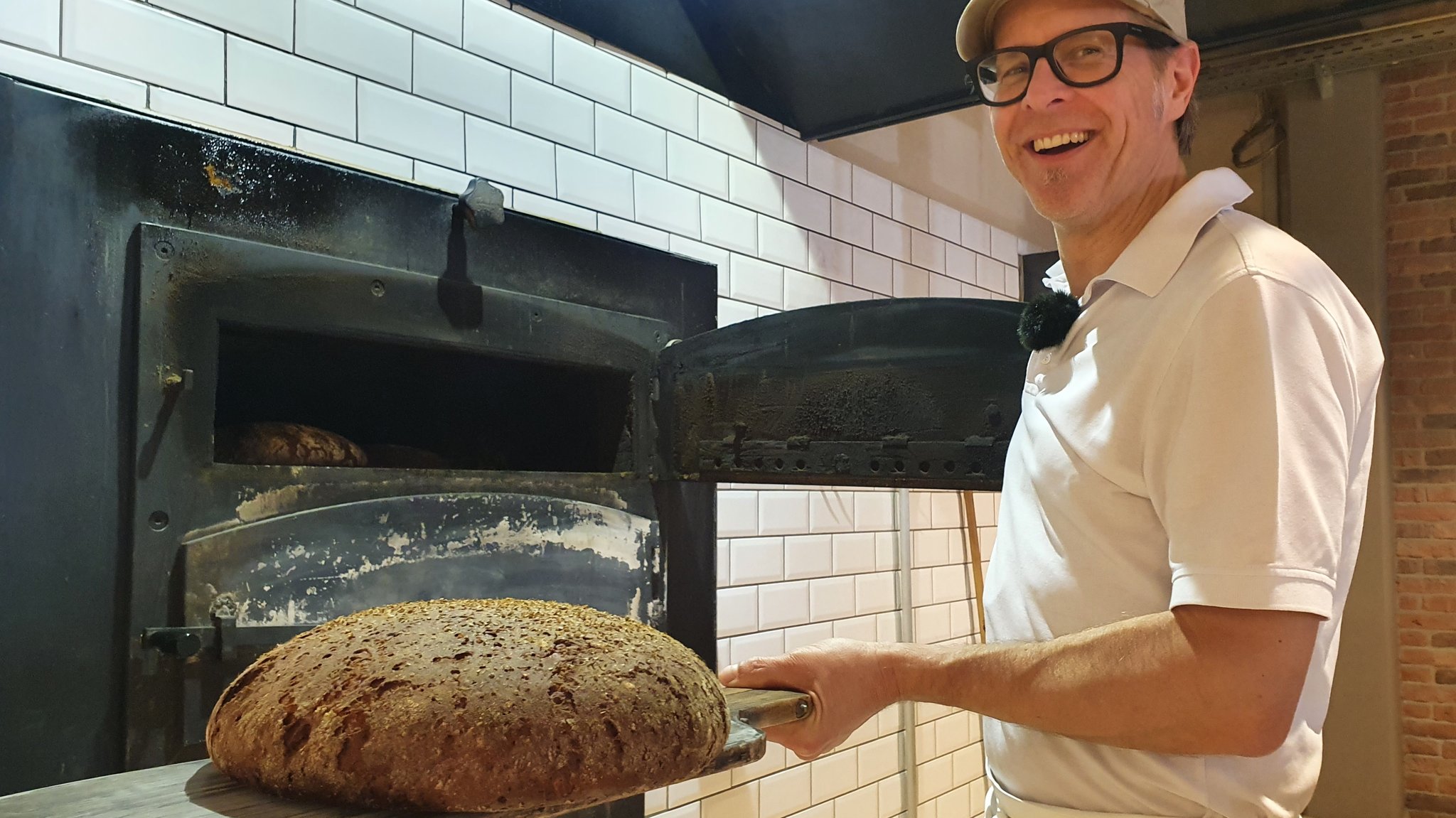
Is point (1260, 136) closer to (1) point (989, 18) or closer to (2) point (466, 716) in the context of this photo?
(1) point (989, 18)

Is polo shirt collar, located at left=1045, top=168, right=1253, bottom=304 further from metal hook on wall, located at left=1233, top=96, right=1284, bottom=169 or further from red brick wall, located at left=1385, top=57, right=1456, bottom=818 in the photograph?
red brick wall, located at left=1385, top=57, right=1456, bottom=818

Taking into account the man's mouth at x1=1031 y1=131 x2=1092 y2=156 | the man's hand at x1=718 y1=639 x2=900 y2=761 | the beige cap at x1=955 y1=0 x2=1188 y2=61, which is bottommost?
the man's hand at x1=718 y1=639 x2=900 y2=761

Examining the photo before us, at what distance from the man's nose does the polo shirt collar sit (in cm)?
20

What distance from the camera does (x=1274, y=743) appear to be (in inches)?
40.2

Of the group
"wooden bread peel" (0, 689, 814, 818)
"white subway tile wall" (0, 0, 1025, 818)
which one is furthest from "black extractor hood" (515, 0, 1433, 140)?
"wooden bread peel" (0, 689, 814, 818)

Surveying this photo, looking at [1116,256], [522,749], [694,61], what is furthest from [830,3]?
[522,749]

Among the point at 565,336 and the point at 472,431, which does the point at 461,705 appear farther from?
the point at 472,431

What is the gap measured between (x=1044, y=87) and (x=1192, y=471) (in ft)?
1.89

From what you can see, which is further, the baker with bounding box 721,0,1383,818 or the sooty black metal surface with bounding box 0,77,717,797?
the sooty black metal surface with bounding box 0,77,717,797

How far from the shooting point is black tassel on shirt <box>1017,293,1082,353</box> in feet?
4.23

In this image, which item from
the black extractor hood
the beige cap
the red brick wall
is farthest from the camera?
the red brick wall

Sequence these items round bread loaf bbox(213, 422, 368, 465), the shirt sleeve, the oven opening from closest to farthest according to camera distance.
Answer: the shirt sleeve < round bread loaf bbox(213, 422, 368, 465) < the oven opening

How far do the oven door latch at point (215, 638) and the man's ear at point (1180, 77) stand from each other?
4.78 feet

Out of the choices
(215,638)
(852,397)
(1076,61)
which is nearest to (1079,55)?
(1076,61)
